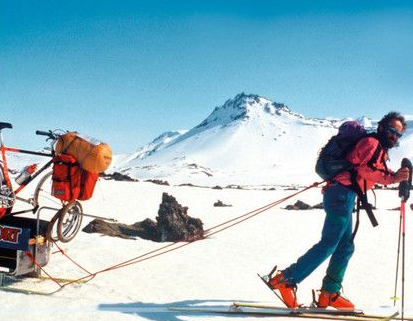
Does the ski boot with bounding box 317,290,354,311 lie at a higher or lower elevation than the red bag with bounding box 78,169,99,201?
lower

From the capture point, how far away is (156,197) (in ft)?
67.7

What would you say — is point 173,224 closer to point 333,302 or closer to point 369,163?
point 333,302

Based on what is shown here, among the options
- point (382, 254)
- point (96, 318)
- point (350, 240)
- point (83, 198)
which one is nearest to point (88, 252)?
point (83, 198)

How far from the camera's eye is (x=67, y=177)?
5.59 metres

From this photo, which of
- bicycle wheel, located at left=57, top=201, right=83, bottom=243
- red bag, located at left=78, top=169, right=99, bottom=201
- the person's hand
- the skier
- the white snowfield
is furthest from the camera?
bicycle wheel, located at left=57, top=201, right=83, bottom=243

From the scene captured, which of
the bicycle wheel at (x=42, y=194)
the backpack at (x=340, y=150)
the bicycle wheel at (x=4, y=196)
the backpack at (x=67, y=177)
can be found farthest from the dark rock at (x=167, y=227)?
the backpack at (x=340, y=150)

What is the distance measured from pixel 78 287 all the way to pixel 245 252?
14.9 feet

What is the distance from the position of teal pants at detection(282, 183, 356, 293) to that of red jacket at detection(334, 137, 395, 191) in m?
0.20

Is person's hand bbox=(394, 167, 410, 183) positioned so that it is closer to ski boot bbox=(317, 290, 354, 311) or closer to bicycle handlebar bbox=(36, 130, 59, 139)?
ski boot bbox=(317, 290, 354, 311)

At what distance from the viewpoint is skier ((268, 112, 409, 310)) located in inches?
195

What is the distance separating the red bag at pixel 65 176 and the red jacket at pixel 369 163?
3.27 m

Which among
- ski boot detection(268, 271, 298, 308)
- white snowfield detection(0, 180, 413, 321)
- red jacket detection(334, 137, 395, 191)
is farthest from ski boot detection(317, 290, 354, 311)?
red jacket detection(334, 137, 395, 191)

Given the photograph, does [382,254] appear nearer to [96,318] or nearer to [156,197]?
[96,318]

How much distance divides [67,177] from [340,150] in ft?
11.0
